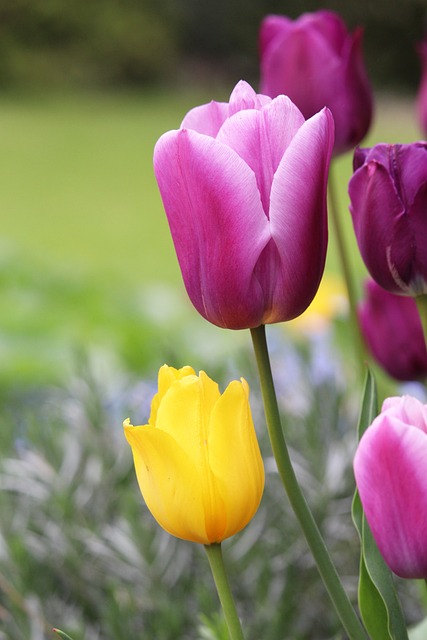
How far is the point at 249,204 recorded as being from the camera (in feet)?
1.41

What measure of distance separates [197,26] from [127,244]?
5.53 metres

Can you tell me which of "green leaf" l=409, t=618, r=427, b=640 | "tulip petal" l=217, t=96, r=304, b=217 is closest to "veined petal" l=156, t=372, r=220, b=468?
"tulip petal" l=217, t=96, r=304, b=217

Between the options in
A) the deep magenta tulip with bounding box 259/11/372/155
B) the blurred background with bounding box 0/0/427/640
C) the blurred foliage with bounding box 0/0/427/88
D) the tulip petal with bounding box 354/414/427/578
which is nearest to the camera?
the tulip petal with bounding box 354/414/427/578

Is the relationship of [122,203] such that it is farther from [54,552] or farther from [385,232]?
[385,232]

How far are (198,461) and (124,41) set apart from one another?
950 centimetres

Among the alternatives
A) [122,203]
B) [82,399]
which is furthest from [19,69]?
[82,399]

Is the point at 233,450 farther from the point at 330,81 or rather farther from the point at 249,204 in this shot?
the point at 330,81

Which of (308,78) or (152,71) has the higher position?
(152,71)

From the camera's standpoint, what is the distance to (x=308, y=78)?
2.35ft

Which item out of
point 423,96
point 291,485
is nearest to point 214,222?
point 291,485

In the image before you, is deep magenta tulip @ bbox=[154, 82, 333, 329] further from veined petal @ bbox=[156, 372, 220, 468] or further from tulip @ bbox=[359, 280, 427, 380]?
tulip @ bbox=[359, 280, 427, 380]

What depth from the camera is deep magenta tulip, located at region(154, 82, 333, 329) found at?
1.38 feet

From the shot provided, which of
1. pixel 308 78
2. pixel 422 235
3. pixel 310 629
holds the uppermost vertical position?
pixel 308 78

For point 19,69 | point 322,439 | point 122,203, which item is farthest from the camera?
point 19,69
